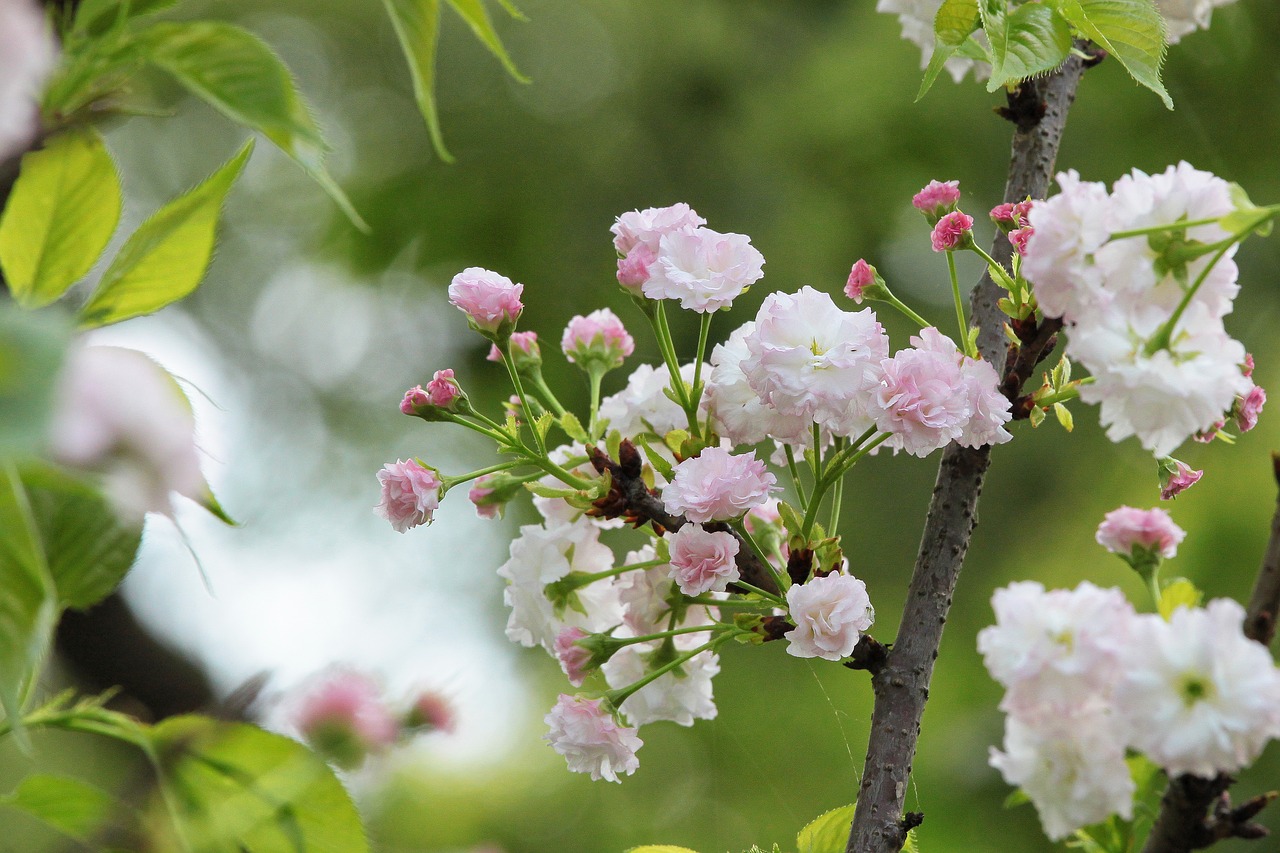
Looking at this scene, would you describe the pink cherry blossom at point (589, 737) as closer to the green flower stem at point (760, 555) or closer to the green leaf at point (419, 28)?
the green flower stem at point (760, 555)

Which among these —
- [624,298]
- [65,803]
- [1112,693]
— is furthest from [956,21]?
[624,298]

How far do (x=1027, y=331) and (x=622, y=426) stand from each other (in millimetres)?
153

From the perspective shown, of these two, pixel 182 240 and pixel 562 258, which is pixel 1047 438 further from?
pixel 182 240

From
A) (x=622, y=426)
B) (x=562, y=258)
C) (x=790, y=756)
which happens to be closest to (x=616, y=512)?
(x=622, y=426)

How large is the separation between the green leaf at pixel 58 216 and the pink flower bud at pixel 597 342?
0.83ft

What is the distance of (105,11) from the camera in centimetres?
22

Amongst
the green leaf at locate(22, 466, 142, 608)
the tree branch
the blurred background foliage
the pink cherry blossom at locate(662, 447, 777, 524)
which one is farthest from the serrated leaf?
the blurred background foliage

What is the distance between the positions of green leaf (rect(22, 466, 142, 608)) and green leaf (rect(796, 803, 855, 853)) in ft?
0.89

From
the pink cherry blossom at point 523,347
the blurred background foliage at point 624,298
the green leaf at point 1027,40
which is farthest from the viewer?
the blurred background foliage at point 624,298

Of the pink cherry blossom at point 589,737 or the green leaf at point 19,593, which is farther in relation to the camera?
the pink cherry blossom at point 589,737

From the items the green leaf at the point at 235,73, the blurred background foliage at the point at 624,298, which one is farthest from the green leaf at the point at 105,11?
the blurred background foliage at the point at 624,298

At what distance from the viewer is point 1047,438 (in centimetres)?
177

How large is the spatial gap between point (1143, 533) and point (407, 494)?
24 cm

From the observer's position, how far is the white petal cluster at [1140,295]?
0.26 metres
